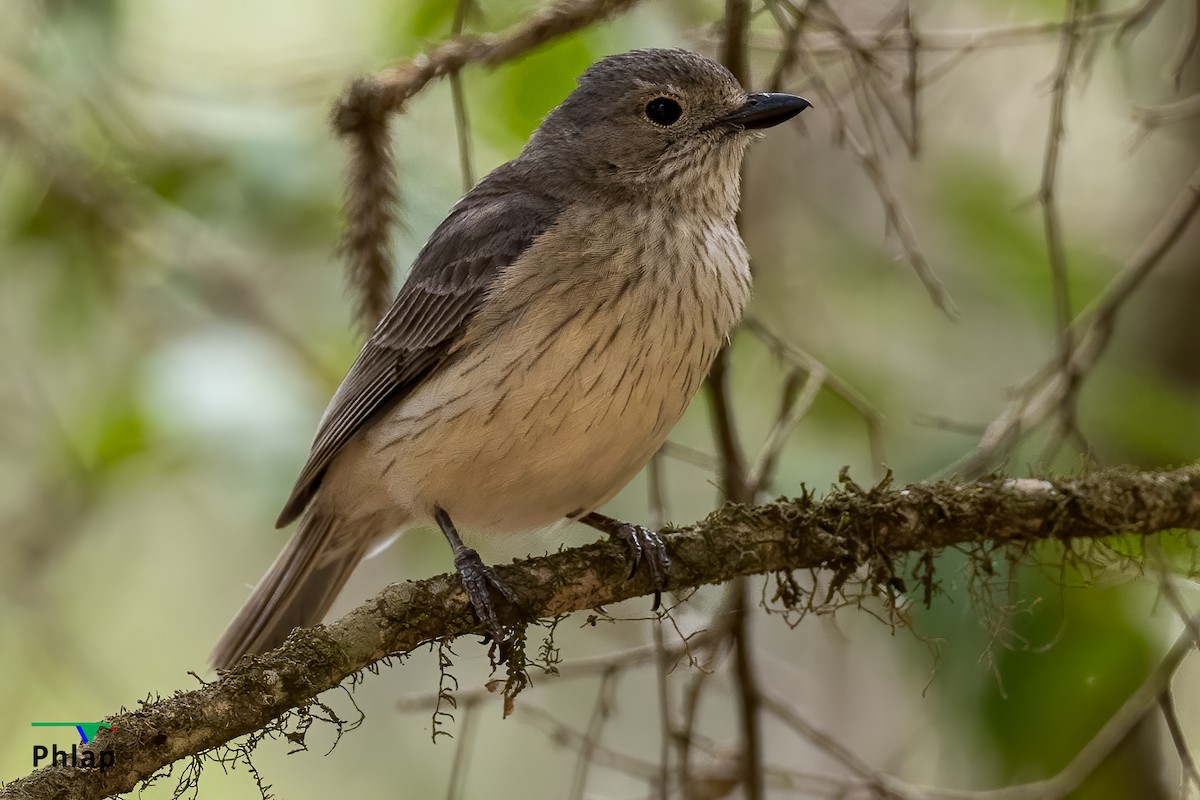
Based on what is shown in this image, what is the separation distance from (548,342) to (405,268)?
1.02 m

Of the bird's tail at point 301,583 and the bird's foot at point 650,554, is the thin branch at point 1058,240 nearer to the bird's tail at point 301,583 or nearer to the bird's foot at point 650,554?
the bird's foot at point 650,554

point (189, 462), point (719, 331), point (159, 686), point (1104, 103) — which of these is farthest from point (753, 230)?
point (159, 686)

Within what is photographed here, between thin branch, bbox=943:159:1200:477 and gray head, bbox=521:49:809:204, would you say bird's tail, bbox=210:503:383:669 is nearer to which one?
gray head, bbox=521:49:809:204

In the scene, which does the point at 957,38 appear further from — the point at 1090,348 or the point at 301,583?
the point at 301,583

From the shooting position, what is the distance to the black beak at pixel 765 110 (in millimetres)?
3398

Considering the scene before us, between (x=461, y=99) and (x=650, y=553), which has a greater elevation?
(x=461, y=99)

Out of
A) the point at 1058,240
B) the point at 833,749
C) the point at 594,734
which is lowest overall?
the point at 833,749

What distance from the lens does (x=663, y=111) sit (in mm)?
3582

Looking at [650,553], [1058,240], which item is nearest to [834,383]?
[1058,240]

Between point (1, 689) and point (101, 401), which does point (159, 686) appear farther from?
point (101, 401)

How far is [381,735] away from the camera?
5.67 meters

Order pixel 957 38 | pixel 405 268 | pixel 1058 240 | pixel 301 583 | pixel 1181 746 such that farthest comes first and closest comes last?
1. pixel 957 38
2. pixel 405 268
3. pixel 301 583
4. pixel 1058 240
5. pixel 1181 746

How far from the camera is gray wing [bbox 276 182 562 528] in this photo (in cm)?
342

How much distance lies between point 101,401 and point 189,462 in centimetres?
39
